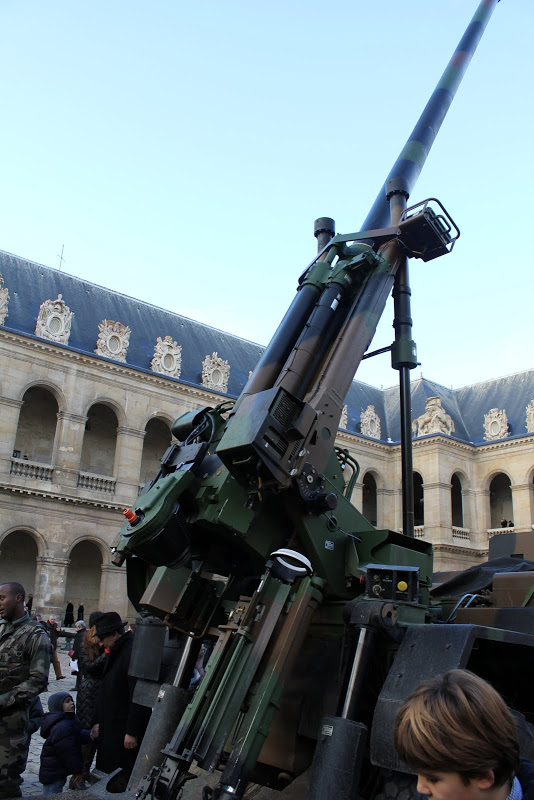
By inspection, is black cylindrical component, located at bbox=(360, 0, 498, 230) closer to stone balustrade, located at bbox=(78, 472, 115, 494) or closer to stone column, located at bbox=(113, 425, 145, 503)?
stone balustrade, located at bbox=(78, 472, 115, 494)

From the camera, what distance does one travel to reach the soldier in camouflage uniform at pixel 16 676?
4.57 m

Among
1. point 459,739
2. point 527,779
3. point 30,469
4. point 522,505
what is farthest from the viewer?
point 522,505

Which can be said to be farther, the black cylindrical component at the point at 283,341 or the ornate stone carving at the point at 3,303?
the ornate stone carving at the point at 3,303

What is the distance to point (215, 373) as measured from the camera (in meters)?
29.6

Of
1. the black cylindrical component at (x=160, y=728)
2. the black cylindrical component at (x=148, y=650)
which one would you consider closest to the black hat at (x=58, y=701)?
the black cylindrical component at (x=148, y=650)

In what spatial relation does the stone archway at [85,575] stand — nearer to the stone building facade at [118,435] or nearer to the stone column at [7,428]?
the stone building facade at [118,435]

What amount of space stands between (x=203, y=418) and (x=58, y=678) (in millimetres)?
11787

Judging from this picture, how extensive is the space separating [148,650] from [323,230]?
4.29 m

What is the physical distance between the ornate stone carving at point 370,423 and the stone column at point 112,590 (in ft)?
50.6

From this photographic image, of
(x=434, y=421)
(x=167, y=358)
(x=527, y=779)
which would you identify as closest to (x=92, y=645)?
(x=527, y=779)

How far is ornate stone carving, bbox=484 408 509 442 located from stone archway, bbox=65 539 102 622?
65.6ft

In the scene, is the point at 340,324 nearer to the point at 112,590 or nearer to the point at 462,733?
the point at 462,733

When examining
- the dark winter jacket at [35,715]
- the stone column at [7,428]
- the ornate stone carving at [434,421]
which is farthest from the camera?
the ornate stone carving at [434,421]

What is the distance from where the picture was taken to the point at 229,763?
3.50 meters
